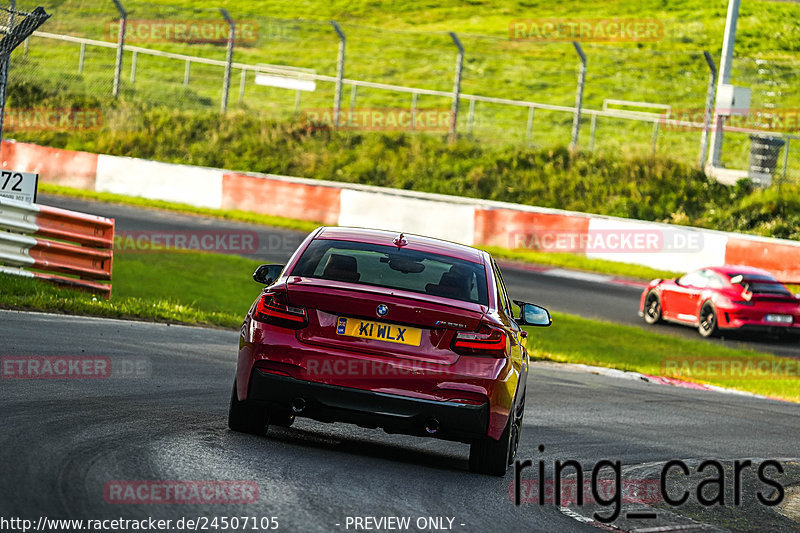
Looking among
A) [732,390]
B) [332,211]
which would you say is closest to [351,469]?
[732,390]

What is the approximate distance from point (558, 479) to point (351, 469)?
5.01 ft

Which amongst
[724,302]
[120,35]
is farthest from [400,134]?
[724,302]

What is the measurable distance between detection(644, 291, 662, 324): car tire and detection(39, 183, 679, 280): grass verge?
4.27m

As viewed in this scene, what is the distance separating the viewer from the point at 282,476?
6.91 metres

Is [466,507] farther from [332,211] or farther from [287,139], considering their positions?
[287,139]

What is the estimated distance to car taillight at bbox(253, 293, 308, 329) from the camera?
767cm

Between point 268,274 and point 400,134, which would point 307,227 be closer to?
point 400,134

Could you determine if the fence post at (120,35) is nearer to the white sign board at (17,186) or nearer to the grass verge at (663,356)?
the grass verge at (663,356)

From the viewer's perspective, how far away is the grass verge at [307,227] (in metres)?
26.9

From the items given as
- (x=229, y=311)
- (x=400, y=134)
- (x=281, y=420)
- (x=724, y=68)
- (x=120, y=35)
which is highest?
(x=724, y=68)

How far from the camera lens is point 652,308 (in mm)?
22297

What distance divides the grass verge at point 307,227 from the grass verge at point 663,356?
5.91 meters

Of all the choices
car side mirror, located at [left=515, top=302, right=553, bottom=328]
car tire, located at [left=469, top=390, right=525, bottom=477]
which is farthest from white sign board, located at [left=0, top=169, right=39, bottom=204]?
car tire, located at [left=469, top=390, right=525, bottom=477]

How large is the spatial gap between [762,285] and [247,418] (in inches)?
592
